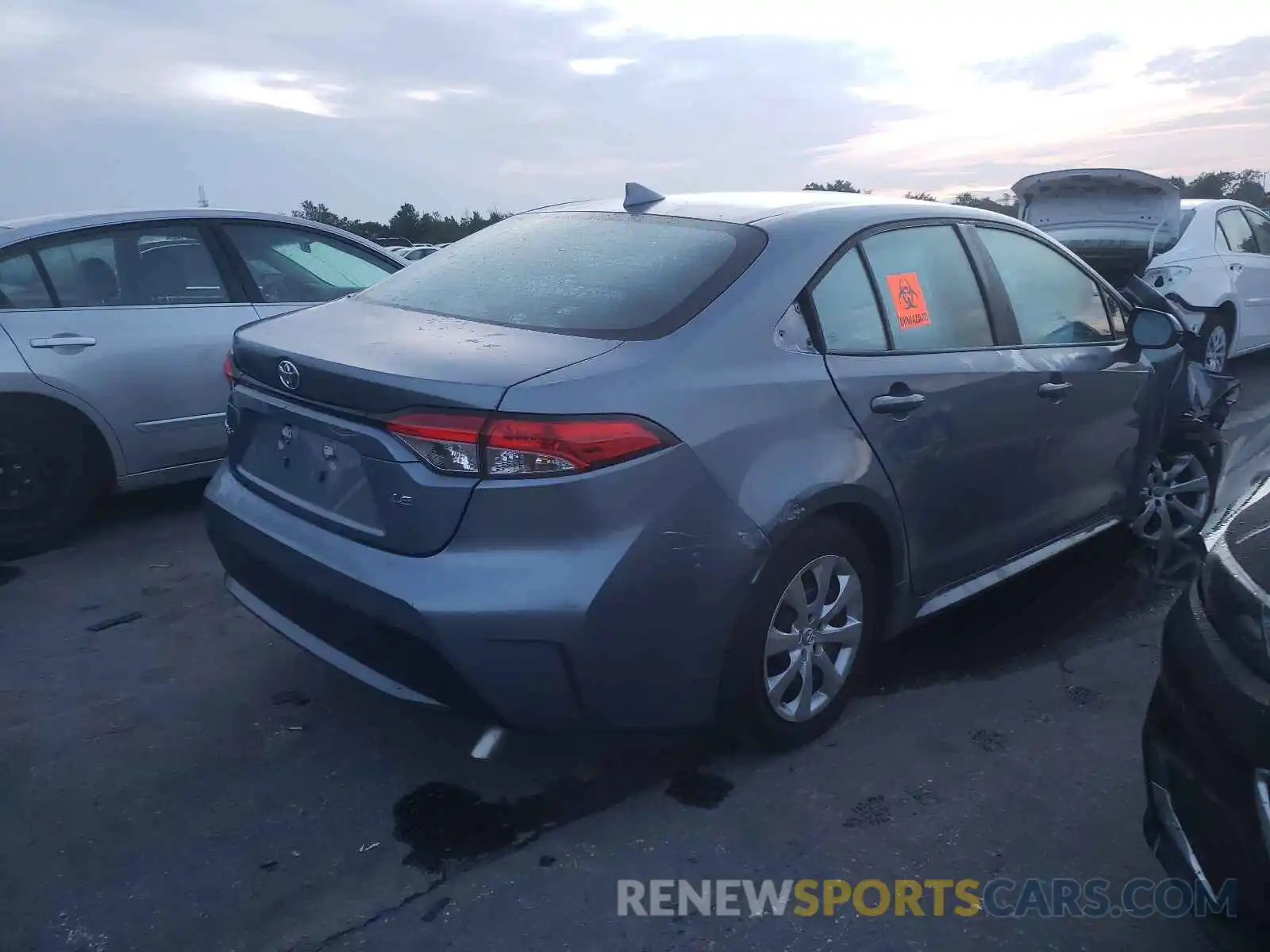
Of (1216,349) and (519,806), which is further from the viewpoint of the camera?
(1216,349)

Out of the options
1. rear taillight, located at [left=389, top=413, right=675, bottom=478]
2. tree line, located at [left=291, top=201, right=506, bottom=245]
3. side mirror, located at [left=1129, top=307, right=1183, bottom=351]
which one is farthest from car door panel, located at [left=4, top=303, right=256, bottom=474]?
tree line, located at [left=291, top=201, right=506, bottom=245]

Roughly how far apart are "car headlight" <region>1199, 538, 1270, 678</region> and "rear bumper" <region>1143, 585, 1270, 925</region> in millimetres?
22

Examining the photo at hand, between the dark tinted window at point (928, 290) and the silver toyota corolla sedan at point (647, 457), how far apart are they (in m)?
0.01

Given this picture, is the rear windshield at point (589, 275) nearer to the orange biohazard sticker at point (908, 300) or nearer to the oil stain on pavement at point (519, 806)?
the orange biohazard sticker at point (908, 300)

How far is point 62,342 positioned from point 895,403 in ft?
12.0

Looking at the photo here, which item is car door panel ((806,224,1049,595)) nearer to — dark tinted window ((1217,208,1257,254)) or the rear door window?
the rear door window

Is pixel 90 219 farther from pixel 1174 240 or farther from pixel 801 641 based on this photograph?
pixel 1174 240

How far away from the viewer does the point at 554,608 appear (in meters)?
2.42

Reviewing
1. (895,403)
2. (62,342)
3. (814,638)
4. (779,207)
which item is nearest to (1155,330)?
(895,403)

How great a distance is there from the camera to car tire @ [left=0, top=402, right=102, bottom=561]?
4.61 m

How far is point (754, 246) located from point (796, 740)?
1462 millimetres

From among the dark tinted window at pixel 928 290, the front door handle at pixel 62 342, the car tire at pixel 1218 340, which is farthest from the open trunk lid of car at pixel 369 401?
the car tire at pixel 1218 340

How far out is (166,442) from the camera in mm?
4922

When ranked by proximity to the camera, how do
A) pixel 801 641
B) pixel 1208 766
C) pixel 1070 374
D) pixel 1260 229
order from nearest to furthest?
1. pixel 1208 766
2. pixel 801 641
3. pixel 1070 374
4. pixel 1260 229
